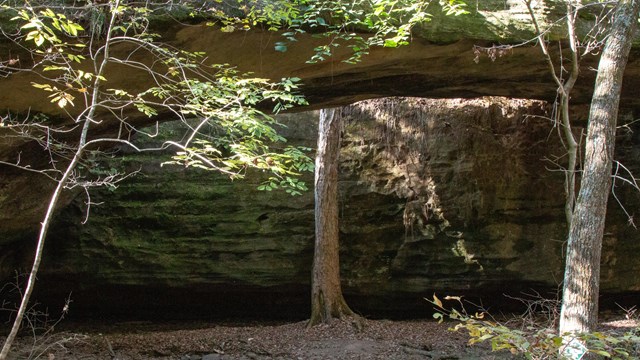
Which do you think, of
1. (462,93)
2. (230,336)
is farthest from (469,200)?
(230,336)

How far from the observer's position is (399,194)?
1034 cm

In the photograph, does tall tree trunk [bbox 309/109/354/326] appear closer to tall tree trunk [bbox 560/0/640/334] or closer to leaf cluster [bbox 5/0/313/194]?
leaf cluster [bbox 5/0/313/194]

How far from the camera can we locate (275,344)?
8461mm

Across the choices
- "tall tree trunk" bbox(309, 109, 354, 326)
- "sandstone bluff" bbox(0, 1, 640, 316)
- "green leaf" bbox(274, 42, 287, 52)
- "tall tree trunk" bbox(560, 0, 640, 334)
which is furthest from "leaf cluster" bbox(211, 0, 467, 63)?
"sandstone bluff" bbox(0, 1, 640, 316)

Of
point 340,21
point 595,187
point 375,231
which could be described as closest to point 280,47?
point 340,21

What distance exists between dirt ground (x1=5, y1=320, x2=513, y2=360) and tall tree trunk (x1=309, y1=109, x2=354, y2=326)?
0.68 meters

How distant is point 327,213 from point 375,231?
1277mm

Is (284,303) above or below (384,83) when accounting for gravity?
below

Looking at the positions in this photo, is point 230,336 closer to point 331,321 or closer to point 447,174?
point 331,321

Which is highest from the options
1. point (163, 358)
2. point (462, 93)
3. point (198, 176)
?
point (462, 93)

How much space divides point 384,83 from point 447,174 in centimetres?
359

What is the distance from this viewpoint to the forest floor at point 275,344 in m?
7.82

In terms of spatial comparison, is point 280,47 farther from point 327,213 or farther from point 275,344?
point 275,344

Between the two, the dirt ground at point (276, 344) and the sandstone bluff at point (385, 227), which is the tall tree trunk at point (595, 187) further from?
the sandstone bluff at point (385, 227)
